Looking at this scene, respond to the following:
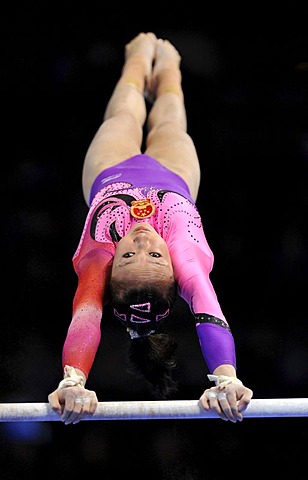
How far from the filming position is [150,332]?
9.48 ft

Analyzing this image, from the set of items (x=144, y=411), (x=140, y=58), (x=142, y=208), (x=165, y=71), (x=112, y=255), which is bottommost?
(x=144, y=411)

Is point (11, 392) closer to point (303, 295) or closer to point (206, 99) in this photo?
point (303, 295)

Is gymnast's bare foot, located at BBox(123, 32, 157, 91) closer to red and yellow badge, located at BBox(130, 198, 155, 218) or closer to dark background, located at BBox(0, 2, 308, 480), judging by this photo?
dark background, located at BBox(0, 2, 308, 480)

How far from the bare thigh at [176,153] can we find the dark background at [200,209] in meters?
0.57

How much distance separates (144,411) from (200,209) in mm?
2040

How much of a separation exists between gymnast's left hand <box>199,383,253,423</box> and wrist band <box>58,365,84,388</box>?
15.5 inches

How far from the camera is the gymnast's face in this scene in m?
2.75

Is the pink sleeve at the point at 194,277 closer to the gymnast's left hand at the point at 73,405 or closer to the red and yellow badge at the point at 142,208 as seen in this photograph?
the red and yellow badge at the point at 142,208

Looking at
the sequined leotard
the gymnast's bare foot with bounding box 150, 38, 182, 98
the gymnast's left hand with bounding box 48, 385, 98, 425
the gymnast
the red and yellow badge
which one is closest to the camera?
the gymnast's left hand with bounding box 48, 385, 98, 425

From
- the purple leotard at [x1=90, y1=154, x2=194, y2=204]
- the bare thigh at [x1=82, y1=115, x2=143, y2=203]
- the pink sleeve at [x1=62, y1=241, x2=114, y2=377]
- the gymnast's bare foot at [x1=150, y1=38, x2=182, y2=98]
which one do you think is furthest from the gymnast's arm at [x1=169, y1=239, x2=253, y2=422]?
the gymnast's bare foot at [x1=150, y1=38, x2=182, y2=98]

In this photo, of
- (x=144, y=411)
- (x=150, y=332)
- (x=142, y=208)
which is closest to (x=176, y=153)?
(x=142, y=208)

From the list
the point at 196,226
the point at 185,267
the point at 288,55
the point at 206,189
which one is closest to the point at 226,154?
the point at 206,189

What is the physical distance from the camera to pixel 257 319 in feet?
12.7

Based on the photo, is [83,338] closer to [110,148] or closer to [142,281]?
[142,281]
